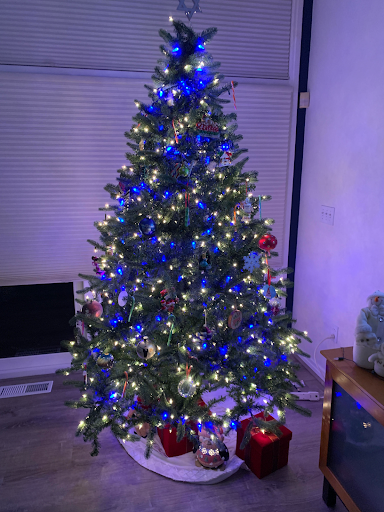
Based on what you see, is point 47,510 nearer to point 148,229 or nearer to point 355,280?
point 148,229

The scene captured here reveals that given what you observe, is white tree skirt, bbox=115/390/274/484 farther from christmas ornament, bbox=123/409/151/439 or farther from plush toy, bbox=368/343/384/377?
plush toy, bbox=368/343/384/377

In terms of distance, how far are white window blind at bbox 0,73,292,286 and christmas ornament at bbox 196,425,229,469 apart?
1488mm

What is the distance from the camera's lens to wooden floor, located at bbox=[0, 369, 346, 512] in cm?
189

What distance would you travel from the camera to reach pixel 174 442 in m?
2.16

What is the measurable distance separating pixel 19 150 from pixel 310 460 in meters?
2.71

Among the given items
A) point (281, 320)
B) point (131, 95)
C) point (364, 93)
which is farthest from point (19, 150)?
point (364, 93)

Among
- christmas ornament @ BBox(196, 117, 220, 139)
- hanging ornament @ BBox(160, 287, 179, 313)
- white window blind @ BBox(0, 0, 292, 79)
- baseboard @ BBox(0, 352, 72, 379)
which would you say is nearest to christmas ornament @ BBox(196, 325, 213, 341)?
hanging ornament @ BBox(160, 287, 179, 313)

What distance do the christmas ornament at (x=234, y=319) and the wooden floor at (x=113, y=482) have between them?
88 centimetres

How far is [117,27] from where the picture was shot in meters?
2.62

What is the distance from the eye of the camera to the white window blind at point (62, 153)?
259cm

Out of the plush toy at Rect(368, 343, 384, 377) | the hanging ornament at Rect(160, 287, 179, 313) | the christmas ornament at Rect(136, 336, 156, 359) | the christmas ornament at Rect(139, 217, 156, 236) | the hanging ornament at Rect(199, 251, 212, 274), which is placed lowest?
the christmas ornament at Rect(136, 336, 156, 359)

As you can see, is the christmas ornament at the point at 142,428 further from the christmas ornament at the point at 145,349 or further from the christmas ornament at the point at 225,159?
the christmas ornament at the point at 225,159

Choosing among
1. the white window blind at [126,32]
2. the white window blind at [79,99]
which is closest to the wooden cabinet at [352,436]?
the white window blind at [79,99]

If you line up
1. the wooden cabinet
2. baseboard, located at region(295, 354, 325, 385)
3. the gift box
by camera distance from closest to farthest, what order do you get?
1. the wooden cabinet
2. the gift box
3. baseboard, located at region(295, 354, 325, 385)
